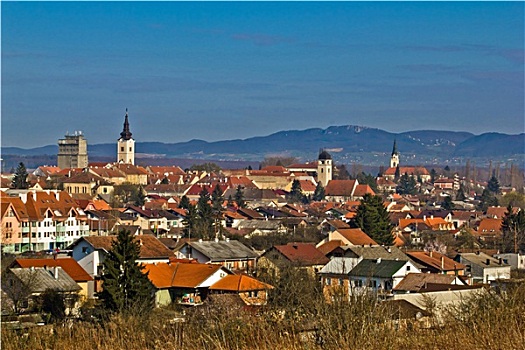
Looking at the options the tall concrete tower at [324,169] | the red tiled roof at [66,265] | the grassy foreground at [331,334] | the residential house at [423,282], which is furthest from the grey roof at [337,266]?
the tall concrete tower at [324,169]

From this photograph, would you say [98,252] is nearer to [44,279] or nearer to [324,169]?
[44,279]

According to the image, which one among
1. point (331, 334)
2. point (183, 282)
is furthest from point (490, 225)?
point (331, 334)

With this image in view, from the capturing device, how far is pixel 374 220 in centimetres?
4334

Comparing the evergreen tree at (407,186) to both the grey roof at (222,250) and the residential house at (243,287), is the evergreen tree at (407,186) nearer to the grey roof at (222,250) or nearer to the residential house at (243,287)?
the grey roof at (222,250)

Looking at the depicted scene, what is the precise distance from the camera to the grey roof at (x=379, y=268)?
87.5 feet

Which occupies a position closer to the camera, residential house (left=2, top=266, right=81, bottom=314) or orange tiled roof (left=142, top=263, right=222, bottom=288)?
residential house (left=2, top=266, right=81, bottom=314)

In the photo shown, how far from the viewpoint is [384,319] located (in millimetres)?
7965

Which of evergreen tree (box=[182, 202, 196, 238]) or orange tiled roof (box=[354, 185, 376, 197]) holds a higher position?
evergreen tree (box=[182, 202, 196, 238])

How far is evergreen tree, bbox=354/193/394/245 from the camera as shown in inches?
1681

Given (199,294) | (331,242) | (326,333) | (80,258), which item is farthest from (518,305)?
(331,242)

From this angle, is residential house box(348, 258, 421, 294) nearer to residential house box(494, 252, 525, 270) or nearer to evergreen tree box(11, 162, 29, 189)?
residential house box(494, 252, 525, 270)

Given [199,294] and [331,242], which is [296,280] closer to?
[199,294]

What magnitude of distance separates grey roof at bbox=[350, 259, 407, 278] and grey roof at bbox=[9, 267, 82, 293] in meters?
7.77

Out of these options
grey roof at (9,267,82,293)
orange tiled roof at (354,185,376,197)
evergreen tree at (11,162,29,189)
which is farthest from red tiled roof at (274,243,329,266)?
orange tiled roof at (354,185,376,197)
